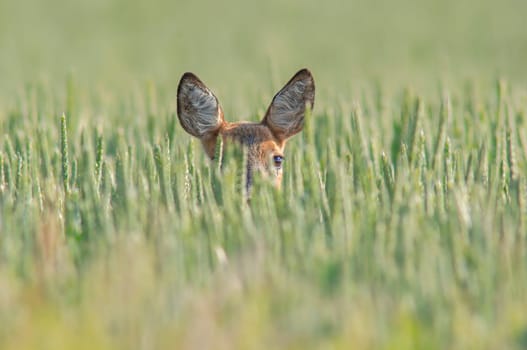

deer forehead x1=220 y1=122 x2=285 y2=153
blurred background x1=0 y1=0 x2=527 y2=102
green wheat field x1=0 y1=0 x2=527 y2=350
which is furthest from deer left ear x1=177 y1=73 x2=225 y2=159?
blurred background x1=0 y1=0 x2=527 y2=102

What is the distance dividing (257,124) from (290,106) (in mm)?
288

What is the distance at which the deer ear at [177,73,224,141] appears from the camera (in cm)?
698

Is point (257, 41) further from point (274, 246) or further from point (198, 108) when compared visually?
point (274, 246)

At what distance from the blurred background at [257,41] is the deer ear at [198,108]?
469 centimetres

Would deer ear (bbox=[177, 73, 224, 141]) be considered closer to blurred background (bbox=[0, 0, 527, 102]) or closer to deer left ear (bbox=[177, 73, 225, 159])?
deer left ear (bbox=[177, 73, 225, 159])

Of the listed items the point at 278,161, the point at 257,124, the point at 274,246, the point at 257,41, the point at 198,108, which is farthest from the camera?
the point at 257,41

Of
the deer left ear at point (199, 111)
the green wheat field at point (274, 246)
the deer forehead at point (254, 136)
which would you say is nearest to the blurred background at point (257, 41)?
the deer left ear at point (199, 111)

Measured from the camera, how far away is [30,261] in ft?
15.0

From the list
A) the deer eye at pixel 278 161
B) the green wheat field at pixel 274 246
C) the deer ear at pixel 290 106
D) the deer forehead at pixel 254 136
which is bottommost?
the green wheat field at pixel 274 246

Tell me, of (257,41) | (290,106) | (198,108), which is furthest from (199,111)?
(257,41)

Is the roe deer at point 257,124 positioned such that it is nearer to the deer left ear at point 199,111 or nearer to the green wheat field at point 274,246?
the deer left ear at point 199,111

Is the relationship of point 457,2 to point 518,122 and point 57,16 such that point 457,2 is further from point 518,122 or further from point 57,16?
point 518,122

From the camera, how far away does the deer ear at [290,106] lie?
705 cm

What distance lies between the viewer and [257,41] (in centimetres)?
2164
